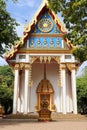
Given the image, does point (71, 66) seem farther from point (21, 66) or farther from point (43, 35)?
point (21, 66)

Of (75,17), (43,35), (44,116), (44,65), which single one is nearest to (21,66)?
(43,35)

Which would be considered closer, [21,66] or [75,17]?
[75,17]

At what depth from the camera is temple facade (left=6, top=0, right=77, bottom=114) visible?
61.4ft

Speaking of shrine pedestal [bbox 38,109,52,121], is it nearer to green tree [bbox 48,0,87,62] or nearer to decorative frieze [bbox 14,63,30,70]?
green tree [bbox 48,0,87,62]

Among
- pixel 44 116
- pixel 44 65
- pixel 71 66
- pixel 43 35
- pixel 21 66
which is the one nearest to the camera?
pixel 44 116

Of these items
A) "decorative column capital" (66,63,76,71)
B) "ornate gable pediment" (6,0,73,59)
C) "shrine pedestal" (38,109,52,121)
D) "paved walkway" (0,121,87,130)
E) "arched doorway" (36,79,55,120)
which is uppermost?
"ornate gable pediment" (6,0,73,59)

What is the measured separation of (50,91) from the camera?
20.6 meters

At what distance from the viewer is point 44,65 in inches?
853

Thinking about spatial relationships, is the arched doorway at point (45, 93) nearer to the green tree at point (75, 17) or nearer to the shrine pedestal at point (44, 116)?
the shrine pedestal at point (44, 116)

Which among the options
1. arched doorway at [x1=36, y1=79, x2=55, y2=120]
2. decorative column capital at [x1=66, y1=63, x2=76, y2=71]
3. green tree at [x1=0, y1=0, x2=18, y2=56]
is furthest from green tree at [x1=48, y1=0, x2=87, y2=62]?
arched doorway at [x1=36, y1=79, x2=55, y2=120]

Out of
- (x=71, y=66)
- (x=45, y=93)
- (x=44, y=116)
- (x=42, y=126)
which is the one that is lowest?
(x=42, y=126)

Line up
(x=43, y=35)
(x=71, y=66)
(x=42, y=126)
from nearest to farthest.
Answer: (x=42, y=126), (x=71, y=66), (x=43, y=35)

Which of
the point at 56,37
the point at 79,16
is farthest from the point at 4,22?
the point at 56,37

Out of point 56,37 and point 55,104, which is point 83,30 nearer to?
point 56,37
